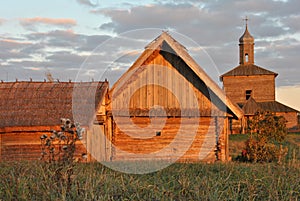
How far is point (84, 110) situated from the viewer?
613 inches

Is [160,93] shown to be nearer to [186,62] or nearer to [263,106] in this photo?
[186,62]

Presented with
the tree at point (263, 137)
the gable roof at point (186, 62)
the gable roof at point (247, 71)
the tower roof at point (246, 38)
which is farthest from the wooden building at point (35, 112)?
the tower roof at point (246, 38)

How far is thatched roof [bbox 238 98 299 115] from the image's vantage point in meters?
43.1

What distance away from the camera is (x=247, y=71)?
4672 centimetres

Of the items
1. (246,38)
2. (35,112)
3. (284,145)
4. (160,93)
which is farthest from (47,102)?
(246,38)

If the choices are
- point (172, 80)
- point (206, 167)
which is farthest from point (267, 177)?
point (172, 80)

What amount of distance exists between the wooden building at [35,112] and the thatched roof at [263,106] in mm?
28574

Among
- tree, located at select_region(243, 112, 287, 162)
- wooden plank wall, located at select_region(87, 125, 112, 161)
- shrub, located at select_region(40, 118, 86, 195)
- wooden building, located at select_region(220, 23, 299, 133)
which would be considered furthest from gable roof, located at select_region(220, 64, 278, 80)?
shrub, located at select_region(40, 118, 86, 195)

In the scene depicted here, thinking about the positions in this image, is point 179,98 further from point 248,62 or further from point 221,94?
point 248,62

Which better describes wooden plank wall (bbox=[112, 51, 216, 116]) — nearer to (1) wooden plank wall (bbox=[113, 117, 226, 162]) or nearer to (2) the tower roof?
(1) wooden plank wall (bbox=[113, 117, 226, 162])

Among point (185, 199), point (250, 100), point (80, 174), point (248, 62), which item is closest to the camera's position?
point (185, 199)

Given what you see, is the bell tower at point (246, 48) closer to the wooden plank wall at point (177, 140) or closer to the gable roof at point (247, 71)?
the gable roof at point (247, 71)

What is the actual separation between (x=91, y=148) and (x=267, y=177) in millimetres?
9323

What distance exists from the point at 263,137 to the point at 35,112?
9.97m
